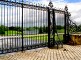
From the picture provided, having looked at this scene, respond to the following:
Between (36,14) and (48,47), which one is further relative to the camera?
(48,47)

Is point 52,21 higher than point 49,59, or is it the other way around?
point 52,21

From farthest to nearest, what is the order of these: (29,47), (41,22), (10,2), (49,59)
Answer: (41,22), (29,47), (10,2), (49,59)

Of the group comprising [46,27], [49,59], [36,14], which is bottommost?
[49,59]

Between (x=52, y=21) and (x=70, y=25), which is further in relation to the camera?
(x=70, y=25)

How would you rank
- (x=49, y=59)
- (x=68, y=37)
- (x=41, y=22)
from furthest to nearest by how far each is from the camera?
(x=68, y=37) < (x=41, y=22) < (x=49, y=59)

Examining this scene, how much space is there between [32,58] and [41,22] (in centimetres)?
403

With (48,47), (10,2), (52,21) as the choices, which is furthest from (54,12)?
(10,2)

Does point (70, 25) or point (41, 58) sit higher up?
point (70, 25)

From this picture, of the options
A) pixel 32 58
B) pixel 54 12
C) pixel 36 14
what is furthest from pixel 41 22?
pixel 32 58

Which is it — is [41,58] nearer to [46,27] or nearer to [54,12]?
[46,27]

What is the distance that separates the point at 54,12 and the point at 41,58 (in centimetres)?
541

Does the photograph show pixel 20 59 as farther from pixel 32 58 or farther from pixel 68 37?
pixel 68 37

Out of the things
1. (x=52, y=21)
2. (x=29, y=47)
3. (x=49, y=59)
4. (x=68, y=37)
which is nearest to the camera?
(x=49, y=59)

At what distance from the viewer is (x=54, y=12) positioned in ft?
43.4
